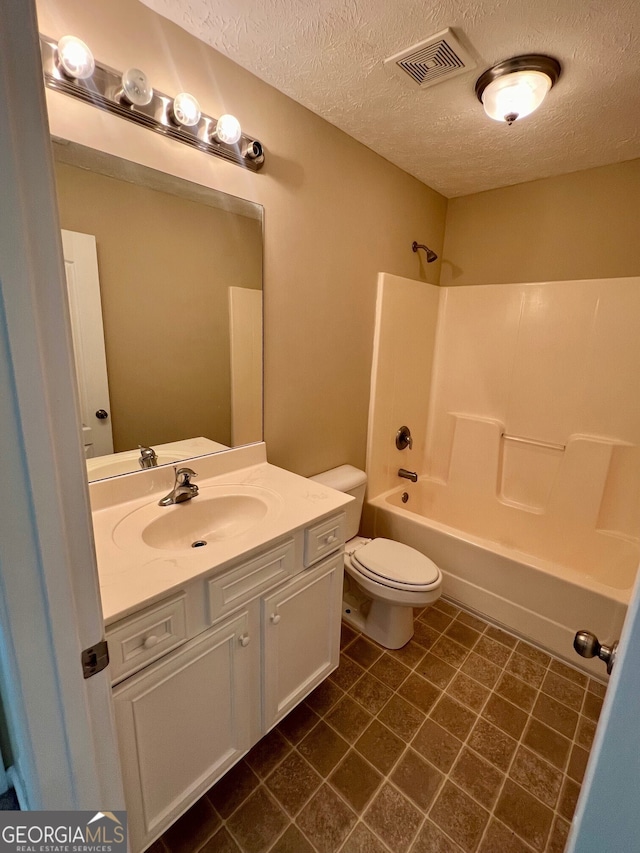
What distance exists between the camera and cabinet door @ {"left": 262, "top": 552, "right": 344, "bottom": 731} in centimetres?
120

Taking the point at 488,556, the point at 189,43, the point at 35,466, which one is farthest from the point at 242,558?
the point at 189,43

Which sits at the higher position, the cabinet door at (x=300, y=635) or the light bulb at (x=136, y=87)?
the light bulb at (x=136, y=87)

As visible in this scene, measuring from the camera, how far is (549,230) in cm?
212

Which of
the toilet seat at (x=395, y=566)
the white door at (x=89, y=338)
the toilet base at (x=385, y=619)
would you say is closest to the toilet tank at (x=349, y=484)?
the toilet seat at (x=395, y=566)

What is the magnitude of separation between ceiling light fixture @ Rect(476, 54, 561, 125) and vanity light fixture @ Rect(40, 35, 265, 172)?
0.83m

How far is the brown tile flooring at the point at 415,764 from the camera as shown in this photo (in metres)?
1.13

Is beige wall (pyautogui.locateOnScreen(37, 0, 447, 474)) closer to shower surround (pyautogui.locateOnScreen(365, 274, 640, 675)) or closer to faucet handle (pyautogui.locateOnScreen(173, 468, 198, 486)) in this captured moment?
shower surround (pyautogui.locateOnScreen(365, 274, 640, 675))

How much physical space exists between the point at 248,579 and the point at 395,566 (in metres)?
0.88

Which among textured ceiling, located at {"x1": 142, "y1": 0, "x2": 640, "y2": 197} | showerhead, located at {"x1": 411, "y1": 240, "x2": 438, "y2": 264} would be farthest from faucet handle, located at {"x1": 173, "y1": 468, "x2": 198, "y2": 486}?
showerhead, located at {"x1": 411, "y1": 240, "x2": 438, "y2": 264}

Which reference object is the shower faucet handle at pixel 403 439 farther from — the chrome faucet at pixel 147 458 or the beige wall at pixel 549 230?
the chrome faucet at pixel 147 458

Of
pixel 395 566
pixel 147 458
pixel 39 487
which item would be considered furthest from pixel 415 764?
pixel 39 487

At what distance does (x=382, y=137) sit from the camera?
1.74 m

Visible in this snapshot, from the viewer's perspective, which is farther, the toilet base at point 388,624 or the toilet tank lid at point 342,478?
the toilet tank lid at point 342,478

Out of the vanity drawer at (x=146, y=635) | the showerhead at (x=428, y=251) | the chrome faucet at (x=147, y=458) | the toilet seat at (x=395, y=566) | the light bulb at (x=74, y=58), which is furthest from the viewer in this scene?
the showerhead at (x=428, y=251)
